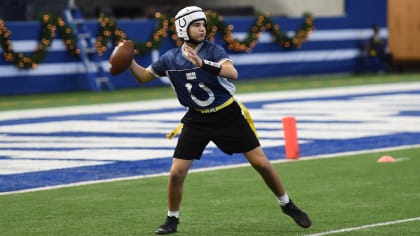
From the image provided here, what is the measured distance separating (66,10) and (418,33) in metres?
12.0

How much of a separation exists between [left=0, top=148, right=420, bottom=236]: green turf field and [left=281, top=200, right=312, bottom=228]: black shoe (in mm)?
70

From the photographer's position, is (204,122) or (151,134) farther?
(151,134)

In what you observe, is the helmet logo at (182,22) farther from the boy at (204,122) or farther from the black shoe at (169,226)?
the black shoe at (169,226)

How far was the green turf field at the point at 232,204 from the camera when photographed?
892cm

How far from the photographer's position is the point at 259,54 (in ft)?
104

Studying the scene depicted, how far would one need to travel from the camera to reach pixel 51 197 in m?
10.8

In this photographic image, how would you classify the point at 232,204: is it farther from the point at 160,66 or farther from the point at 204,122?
the point at 160,66

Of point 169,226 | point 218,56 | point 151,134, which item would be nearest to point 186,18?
point 218,56

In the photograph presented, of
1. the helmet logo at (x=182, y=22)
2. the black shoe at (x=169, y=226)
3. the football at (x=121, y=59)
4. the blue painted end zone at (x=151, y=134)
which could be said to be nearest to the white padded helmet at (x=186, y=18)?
the helmet logo at (x=182, y=22)

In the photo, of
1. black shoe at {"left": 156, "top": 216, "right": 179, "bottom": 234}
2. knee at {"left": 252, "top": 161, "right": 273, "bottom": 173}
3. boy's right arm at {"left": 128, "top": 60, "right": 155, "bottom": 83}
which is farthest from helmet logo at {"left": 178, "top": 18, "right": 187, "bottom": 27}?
black shoe at {"left": 156, "top": 216, "right": 179, "bottom": 234}

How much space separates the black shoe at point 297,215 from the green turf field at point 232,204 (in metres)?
0.07

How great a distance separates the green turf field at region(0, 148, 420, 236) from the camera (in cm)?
892

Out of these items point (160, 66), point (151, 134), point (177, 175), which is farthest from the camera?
point (151, 134)

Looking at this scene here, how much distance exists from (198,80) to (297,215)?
1.30 metres
